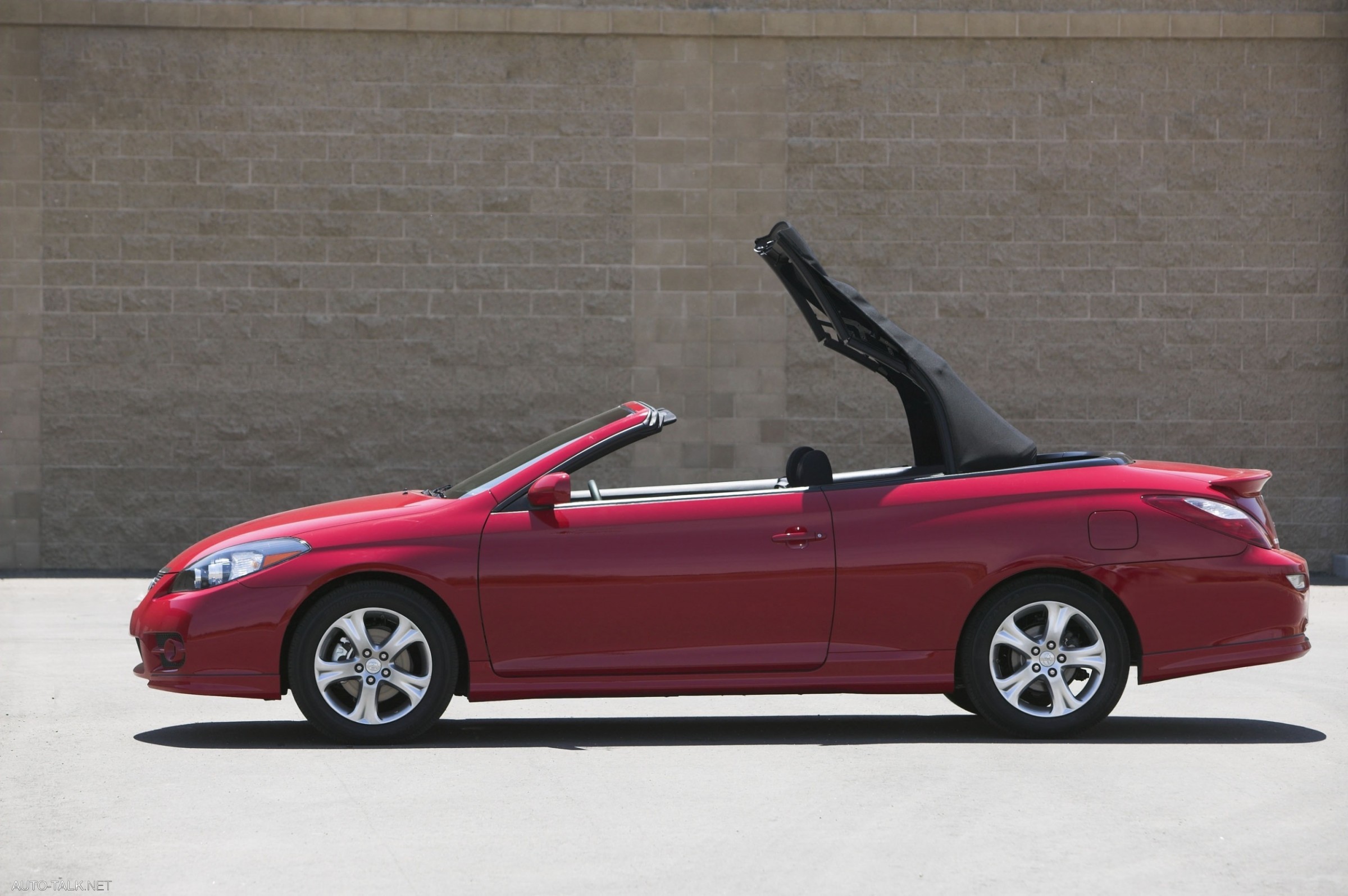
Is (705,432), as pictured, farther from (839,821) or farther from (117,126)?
(839,821)

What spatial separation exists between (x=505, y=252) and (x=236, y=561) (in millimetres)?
9198

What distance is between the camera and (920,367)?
25.7ft

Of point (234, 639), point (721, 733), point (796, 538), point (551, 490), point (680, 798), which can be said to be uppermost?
point (551, 490)

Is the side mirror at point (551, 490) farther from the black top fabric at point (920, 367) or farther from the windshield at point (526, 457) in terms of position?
the black top fabric at point (920, 367)

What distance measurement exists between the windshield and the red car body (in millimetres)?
96

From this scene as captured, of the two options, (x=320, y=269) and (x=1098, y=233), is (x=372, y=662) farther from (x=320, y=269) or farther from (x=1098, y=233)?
(x=1098, y=233)

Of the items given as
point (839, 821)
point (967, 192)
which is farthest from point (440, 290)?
point (839, 821)

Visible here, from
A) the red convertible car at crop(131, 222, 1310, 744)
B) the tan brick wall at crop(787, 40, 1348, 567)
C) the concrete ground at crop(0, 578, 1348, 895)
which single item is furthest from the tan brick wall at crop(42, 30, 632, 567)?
the red convertible car at crop(131, 222, 1310, 744)

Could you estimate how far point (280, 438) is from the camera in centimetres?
1636

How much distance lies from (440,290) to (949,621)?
9632mm

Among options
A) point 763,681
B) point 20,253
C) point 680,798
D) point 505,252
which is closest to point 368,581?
point 763,681

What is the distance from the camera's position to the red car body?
7.37m

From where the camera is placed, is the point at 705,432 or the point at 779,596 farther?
the point at 705,432

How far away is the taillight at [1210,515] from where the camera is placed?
770 cm
